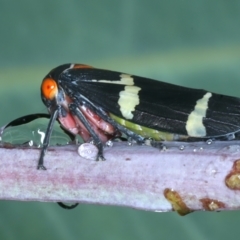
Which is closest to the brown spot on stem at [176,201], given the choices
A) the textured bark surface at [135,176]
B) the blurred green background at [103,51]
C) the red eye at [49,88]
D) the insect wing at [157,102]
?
the textured bark surface at [135,176]

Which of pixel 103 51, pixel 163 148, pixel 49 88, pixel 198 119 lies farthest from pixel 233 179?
pixel 103 51

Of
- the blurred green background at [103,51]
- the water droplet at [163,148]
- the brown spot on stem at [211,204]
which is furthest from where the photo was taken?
the blurred green background at [103,51]

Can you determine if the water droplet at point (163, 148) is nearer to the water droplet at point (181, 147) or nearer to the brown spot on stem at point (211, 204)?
the water droplet at point (181, 147)

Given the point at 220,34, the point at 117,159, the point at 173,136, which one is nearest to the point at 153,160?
the point at 117,159

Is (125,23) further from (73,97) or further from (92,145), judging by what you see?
(92,145)

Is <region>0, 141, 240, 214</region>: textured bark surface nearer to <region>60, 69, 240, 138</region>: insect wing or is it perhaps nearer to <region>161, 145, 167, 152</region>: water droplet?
<region>161, 145, 167, 152</region>: water droplet
